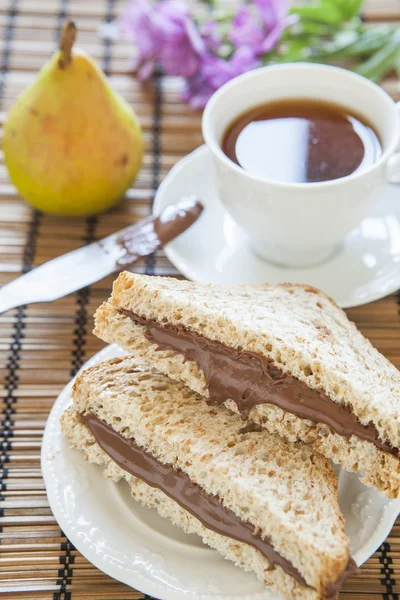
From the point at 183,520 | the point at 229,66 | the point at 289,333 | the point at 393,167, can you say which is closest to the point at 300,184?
the point at 393,167

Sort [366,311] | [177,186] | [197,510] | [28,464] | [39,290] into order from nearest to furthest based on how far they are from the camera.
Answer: [197,510] → [28,464] → [39,290] → [366,311] → [177,186]

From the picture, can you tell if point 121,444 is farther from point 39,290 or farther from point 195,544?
point 39,290

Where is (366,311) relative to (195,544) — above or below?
above

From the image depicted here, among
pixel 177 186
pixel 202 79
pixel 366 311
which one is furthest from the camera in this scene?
pixel 202 79

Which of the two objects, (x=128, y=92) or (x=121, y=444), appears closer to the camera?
(x=121, y=444)

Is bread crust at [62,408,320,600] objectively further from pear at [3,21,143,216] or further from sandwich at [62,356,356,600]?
pear at [3,21,143,216]

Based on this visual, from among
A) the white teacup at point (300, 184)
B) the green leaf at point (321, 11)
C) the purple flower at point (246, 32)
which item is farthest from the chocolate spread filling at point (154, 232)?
the green leaf at point (321, 11)

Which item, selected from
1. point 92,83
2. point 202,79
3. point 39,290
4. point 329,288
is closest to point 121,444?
point 39,290

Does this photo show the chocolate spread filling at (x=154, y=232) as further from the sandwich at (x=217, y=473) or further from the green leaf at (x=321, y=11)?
the green leaf at (x=321, y=11)
